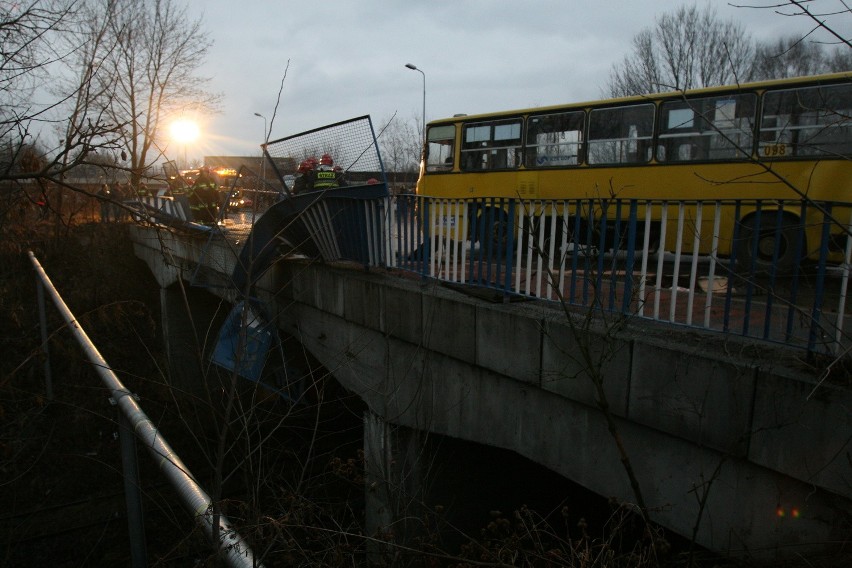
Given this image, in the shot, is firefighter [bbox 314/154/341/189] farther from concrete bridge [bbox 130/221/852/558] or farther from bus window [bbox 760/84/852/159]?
bus window [bbox 760/84/852/159]

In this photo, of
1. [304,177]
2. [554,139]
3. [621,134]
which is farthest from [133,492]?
[554,139]

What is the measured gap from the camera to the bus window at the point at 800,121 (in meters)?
7.71

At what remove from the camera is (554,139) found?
10.6 m

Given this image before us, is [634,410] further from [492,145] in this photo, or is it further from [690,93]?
[492,145]

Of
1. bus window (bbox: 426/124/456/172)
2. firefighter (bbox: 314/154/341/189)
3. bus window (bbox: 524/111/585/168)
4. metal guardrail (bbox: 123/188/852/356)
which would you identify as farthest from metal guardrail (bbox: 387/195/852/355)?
bus window (bbox: 426/124/456/172)

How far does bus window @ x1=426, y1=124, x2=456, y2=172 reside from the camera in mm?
12375

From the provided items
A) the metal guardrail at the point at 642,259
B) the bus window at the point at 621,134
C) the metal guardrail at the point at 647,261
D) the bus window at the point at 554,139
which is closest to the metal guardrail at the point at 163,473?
the metal guardrail at the point at 642,259

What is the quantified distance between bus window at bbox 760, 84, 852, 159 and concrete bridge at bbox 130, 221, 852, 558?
5.21 meters

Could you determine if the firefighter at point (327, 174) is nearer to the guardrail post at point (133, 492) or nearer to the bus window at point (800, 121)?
the guardrail post at point (133, 492)

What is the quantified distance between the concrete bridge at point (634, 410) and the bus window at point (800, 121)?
521 cm

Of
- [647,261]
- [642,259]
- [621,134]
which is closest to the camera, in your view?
[642,259]

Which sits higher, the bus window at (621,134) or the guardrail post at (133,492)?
the bus window at (621,134)

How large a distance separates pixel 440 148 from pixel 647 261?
7.26m

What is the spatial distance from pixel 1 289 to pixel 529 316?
13.5 m
